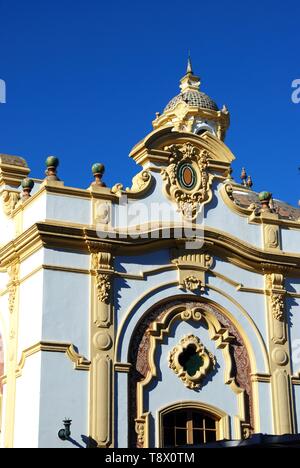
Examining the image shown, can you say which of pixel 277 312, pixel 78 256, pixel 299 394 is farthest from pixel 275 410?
pixel 78 256

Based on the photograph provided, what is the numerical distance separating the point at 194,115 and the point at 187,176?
1100cm

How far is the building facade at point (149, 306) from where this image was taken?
22734mm

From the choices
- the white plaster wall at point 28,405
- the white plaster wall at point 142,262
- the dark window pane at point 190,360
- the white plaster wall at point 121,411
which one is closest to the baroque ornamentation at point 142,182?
the white plaster wall at point 142,262

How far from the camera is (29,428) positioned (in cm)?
2214

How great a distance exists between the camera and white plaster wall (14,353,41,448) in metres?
21.9

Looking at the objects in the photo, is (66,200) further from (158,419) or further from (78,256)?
(158,419)

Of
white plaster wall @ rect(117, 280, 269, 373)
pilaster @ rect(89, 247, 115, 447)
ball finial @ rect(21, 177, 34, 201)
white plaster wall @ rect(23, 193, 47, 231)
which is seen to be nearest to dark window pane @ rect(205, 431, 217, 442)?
white plaster wall @ rect(117, 280, 269, 373)

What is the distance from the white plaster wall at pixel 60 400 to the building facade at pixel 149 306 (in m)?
0.03

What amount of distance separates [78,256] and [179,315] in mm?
3233

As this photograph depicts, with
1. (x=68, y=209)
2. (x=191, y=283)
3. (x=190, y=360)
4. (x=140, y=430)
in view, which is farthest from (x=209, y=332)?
(x=68, y=209)

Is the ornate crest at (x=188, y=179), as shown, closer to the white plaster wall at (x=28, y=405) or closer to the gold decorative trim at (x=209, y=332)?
the gold decorative trim at (x=209, y=332)

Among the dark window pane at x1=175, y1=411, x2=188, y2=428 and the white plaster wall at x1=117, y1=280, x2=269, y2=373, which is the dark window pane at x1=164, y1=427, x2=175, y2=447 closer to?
the dark window pane at x1=175, y1=411, x2=188, y2=428

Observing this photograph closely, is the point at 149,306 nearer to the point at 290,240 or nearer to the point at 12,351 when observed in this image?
the point at 12,351

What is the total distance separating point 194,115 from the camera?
36625 mm
